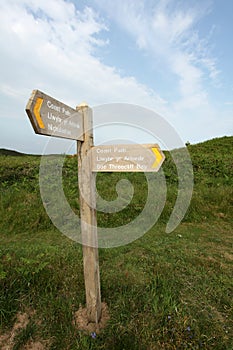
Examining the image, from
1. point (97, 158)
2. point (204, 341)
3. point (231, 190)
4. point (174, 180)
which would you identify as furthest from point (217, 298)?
point (174, 180)

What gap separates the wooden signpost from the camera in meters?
2.20

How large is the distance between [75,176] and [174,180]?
13.0ft

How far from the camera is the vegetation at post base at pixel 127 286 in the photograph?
2.43 meters

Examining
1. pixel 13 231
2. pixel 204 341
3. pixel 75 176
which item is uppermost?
pixel 75 176

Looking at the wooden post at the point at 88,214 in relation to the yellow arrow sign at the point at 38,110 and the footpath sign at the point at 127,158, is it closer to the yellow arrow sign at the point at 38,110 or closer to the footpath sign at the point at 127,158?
the footpath sign at the point at 127,158

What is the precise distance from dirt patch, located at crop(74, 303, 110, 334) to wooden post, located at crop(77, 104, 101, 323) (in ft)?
0.17

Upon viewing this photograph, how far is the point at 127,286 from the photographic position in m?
3.15

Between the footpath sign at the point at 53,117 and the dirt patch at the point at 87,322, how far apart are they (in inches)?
82.9

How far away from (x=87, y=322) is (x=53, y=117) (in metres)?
2.34

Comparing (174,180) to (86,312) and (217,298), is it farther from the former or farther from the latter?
(86,312)

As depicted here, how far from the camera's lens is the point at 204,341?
235 cm

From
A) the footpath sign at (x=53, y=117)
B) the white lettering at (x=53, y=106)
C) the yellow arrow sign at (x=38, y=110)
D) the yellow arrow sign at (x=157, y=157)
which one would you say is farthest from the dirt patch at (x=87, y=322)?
the white lettering at (x=53, y=106)

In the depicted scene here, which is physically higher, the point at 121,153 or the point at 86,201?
the point at 121,153

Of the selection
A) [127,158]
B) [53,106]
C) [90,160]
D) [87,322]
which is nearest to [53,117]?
[53,106]
